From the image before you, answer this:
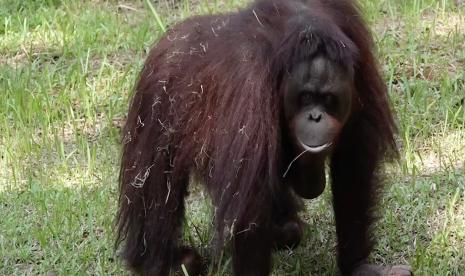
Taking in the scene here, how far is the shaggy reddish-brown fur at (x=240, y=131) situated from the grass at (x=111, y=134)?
31 centimetres

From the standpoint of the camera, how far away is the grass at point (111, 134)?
3.79 meters

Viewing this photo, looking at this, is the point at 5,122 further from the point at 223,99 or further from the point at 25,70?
the point at 223,99

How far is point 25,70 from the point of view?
201 inches

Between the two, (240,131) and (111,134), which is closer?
(240,131)

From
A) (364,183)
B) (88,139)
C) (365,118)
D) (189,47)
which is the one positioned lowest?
(88,139)

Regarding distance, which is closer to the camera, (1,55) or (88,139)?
(88,139)

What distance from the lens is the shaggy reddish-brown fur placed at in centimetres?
304

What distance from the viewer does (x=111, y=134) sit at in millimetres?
4594

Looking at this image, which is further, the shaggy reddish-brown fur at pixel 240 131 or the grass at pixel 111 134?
the grass at pixel 111 134

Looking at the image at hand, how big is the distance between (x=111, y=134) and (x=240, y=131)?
5.46ft

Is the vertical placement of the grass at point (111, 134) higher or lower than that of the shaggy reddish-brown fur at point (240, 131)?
lower

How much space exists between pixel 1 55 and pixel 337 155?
261cm

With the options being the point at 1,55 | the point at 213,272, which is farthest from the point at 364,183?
the point at 1,55

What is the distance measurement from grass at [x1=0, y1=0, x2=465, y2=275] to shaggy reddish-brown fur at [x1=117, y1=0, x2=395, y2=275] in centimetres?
31
